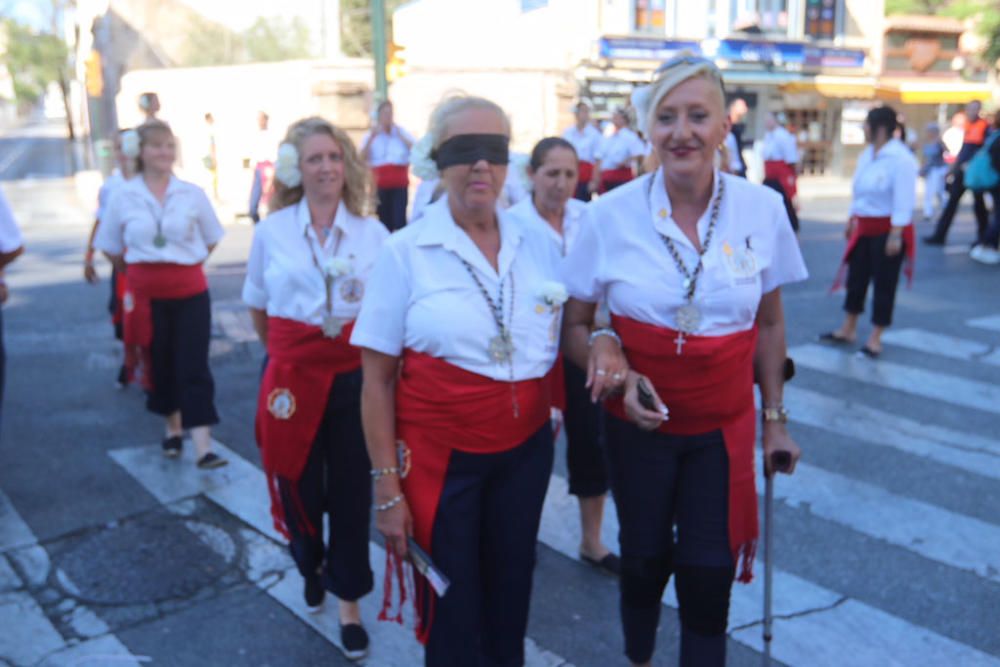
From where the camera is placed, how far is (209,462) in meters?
5.48

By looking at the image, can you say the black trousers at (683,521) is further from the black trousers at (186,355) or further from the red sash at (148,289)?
the red sash at (148,289)

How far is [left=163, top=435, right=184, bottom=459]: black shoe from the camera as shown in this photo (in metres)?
5.68

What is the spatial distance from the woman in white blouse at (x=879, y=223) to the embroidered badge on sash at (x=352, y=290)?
5.08 metres

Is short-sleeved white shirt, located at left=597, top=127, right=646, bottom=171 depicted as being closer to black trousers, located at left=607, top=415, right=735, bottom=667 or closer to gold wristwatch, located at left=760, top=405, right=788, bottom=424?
gold wristwatch, located at left=760, top=405, right=788, bottom=424

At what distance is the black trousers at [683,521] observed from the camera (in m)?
2.77

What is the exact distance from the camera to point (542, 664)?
11.5 ft

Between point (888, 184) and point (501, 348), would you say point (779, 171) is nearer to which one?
point (888, 184)

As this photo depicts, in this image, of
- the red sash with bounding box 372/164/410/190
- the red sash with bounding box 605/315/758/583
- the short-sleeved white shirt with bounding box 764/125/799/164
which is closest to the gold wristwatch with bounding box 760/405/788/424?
the red sash with bounding box 605/315/758/583

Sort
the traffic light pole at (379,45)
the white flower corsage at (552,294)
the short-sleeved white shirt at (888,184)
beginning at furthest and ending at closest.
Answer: the traffic light pole at (379,45)
the short-sleeved white shirt at (888,184)
the white flower corsage at (552,294)

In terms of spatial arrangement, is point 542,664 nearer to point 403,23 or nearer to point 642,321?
point 642,321

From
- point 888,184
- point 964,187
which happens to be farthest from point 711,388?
point 964,187

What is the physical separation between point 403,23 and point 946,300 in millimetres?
25231

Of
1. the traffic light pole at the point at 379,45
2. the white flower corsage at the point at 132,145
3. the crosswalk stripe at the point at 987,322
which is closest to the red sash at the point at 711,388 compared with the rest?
the white flower corsage at the point at 132,145

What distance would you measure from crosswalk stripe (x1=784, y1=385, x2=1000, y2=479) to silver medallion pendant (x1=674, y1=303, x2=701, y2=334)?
342 cm
